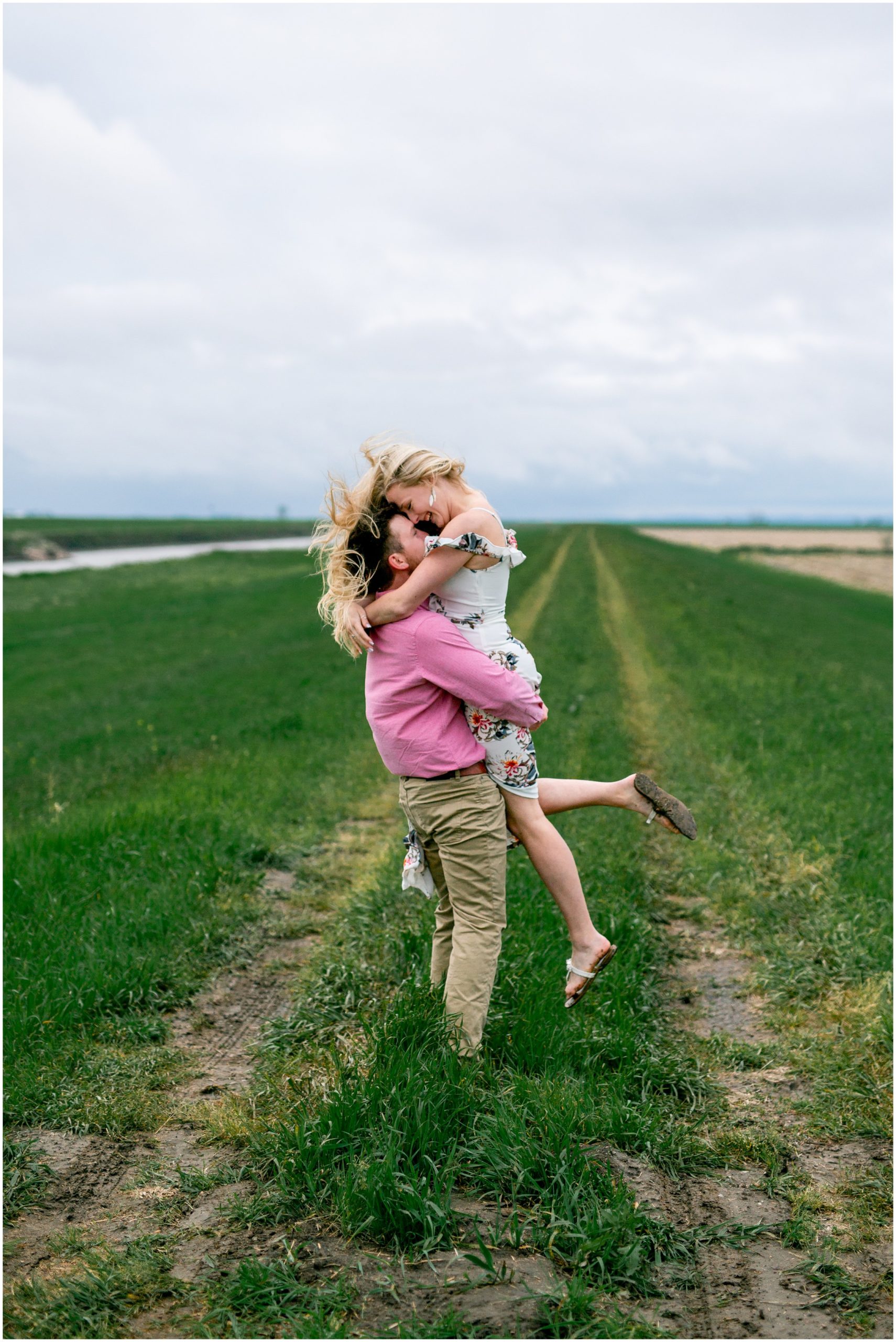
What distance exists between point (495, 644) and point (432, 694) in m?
0.32

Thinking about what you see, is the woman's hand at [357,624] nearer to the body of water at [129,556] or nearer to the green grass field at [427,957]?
the green grass field at [427,957]

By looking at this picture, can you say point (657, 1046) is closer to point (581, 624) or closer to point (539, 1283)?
point (539, 1283)

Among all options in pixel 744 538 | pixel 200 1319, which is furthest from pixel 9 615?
pixel 744 538

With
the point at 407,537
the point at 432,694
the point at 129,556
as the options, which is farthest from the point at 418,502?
the point at 129,556

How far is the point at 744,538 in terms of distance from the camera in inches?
4818

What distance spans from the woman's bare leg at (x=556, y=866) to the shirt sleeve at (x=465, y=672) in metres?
0.46

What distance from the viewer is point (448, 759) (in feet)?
12.2

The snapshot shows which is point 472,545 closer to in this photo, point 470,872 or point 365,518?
point 365,518

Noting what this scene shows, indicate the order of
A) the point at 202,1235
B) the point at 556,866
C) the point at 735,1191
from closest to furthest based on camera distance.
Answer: the point at 202,1235 < the point at 735,1191 < the point at 556,866

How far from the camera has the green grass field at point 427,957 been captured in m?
3.13

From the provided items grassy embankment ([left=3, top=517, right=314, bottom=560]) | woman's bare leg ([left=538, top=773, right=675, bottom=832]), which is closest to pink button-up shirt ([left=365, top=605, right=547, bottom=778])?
woman's bare leg ([left=538, top=773, right=675, bottom=832])

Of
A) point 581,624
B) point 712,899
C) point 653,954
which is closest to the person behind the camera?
point 653,954

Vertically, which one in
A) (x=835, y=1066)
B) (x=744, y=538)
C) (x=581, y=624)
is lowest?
(x=835, y=1066)

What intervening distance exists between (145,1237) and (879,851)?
5.54 meters
